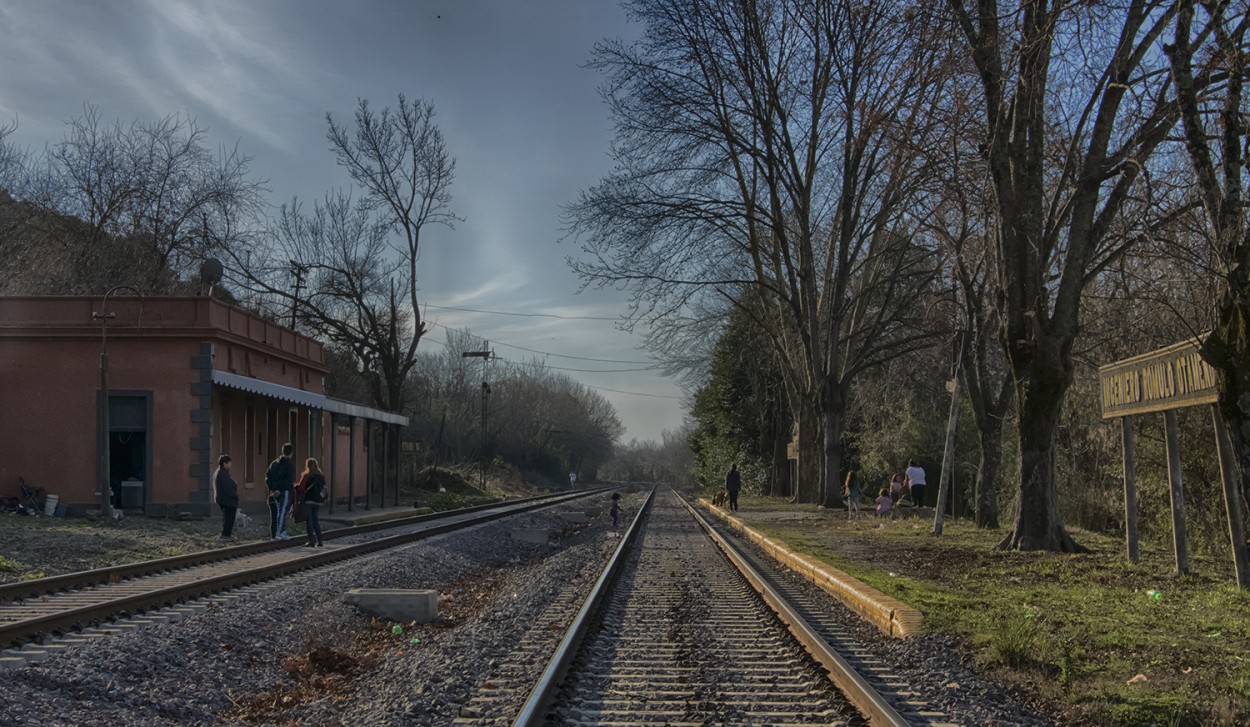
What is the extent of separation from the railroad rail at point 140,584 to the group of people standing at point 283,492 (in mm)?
632

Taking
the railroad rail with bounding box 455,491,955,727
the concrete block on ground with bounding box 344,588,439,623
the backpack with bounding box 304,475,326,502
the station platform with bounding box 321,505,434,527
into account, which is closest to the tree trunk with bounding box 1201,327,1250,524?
the railroad rail with bounding box 455,491,955,727

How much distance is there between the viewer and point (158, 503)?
24.9m

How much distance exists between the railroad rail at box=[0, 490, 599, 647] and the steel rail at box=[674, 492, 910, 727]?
6400mm

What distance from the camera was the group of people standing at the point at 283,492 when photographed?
61.0ft

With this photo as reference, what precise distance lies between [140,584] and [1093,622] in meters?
10.7

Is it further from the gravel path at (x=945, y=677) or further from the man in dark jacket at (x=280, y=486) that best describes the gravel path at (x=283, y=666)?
the man in dark jacket at (x=280, y=486)

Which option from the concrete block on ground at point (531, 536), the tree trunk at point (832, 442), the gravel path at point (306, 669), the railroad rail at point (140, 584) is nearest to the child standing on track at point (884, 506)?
the tree trunk at point (832, 442)

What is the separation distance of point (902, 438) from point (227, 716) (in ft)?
111

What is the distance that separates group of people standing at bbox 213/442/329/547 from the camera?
1858cm

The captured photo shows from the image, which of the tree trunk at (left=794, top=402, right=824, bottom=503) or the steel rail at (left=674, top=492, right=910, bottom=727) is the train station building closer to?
the steel rail at (left=674, top=492, right=910, bottom=727)

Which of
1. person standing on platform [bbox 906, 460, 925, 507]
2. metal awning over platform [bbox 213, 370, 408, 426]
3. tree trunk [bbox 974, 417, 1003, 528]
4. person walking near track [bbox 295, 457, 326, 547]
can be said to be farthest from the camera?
person standing on platform [bbox 906, 460, 925, 507]

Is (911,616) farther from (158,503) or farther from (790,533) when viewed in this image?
(158,503)

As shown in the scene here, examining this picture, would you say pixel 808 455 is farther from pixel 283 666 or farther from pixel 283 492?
pixel 283 666

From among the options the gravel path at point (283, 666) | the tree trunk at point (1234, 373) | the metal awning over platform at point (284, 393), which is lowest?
the gravel path at point (283, 666)
